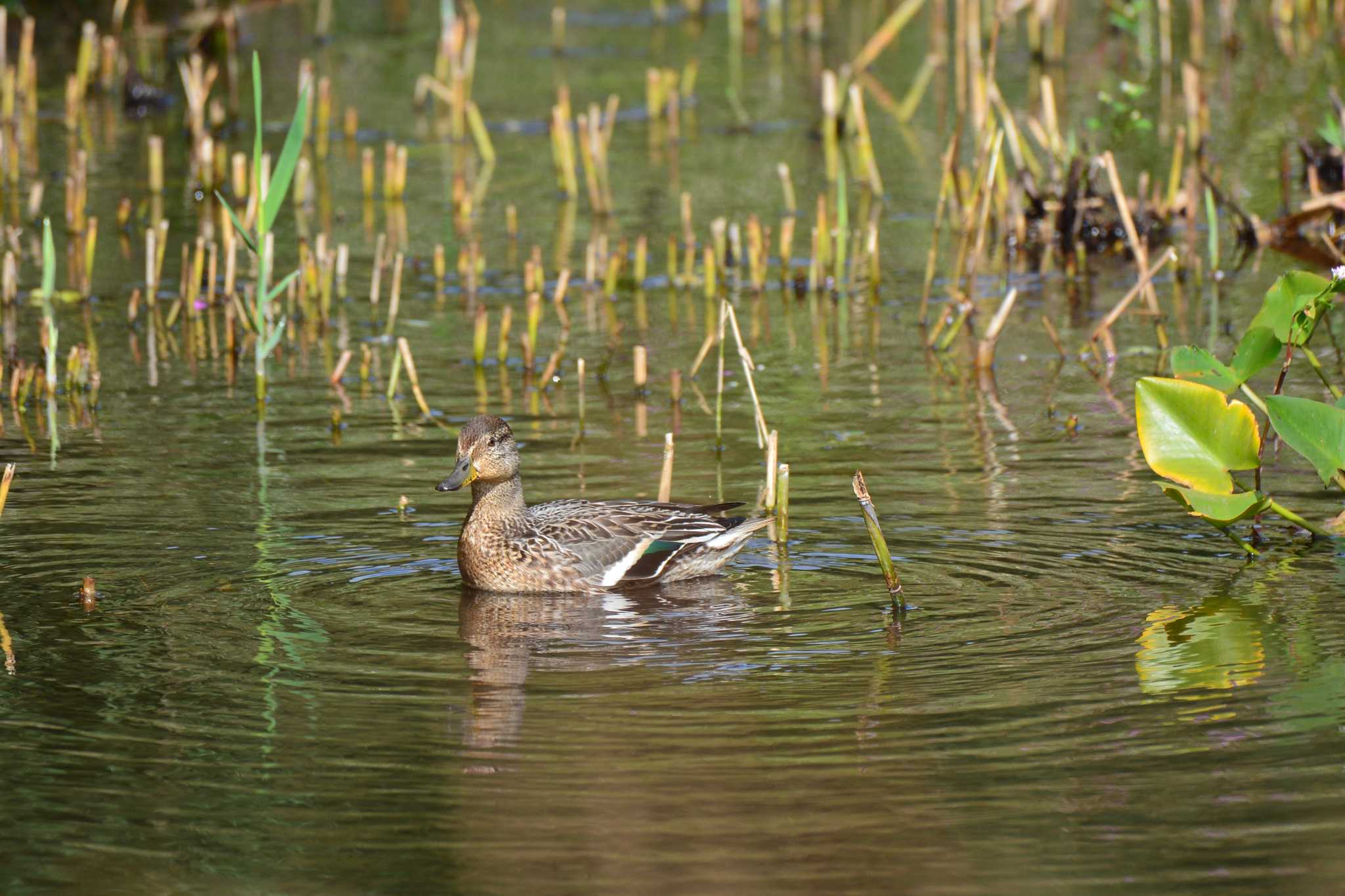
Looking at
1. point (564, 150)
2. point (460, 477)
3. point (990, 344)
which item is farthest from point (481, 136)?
point (460, 477)

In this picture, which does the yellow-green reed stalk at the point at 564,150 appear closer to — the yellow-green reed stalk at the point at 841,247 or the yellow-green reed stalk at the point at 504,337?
the yellow-green reed stalk at the point at 841,247

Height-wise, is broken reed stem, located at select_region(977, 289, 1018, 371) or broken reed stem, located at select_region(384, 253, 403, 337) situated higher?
broken reed stem, located at select_region(384, 253, 403, 337)

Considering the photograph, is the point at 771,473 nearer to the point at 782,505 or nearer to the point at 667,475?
the point at 782,505

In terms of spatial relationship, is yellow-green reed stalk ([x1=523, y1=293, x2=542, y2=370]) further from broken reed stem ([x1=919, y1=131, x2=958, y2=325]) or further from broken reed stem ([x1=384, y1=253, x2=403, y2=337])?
broken reed stem ([x1=919, y1=131, x2=958, y2=325])

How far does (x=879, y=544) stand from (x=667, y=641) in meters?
0.84

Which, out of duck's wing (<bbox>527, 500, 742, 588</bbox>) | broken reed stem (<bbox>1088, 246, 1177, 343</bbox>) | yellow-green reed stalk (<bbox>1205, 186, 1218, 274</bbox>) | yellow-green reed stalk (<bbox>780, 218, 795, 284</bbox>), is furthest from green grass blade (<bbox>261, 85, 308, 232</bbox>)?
yellow-green reed stalk (<bbox>1205, 186, 1218, 274</bbox>)

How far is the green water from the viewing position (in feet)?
17.6

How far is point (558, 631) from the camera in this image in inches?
298

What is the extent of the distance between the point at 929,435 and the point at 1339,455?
2.74 m

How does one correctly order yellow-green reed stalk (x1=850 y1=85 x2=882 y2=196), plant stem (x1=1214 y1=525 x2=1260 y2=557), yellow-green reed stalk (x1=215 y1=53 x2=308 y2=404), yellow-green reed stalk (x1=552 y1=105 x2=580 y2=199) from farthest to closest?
yellow-green reed stalk (x1=552 y1=105 x2=580 y2=199)
yellow-green reed stalk (x1=850 y1=85 x2=882 y2=196)
yellow-green reed stalk (x1=215 y1=53 x2=308 y2=404)
plant stem (x1=1214 y1=525 x2=1260 y2=557)

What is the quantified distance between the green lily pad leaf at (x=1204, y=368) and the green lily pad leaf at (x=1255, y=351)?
4cm

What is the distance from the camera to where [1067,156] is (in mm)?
14992

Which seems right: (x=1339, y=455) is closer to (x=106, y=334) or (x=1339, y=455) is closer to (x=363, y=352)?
(x=363, y=352)

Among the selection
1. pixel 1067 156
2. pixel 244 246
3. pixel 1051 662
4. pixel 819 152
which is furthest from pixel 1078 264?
pixel 1051 662
